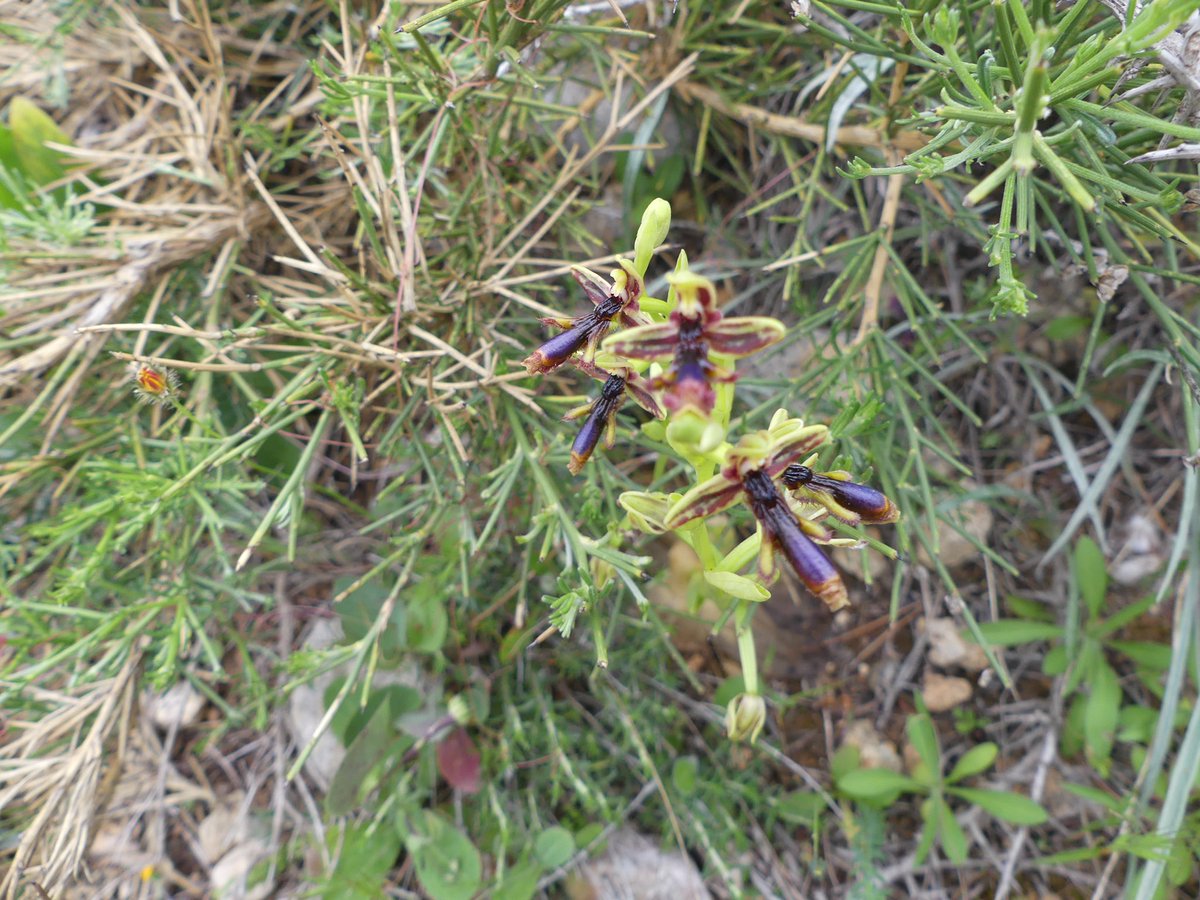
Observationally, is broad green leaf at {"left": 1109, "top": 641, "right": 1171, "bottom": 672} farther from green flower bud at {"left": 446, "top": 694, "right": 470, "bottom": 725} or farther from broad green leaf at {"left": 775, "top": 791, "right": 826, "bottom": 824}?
green flower bud at {"left": 446, "top": 694, "right": 470, "bottom": 725}

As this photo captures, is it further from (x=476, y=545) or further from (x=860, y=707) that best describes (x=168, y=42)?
(x=860, y=707)

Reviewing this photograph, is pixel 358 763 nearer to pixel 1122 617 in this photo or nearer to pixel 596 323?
pixel 596 323

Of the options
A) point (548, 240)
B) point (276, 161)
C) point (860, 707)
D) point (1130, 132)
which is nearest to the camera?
point (1130, 132)

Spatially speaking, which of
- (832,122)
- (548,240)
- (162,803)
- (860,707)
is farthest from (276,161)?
(860,707)

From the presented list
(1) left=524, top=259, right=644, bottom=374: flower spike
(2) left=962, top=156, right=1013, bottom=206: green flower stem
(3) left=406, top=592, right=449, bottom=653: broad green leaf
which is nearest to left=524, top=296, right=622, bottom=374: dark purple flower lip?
(1) left=524, top=259, right=644, bottom=374: flower spike

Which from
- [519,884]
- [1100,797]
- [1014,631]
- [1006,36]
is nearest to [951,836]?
[1100,797]
